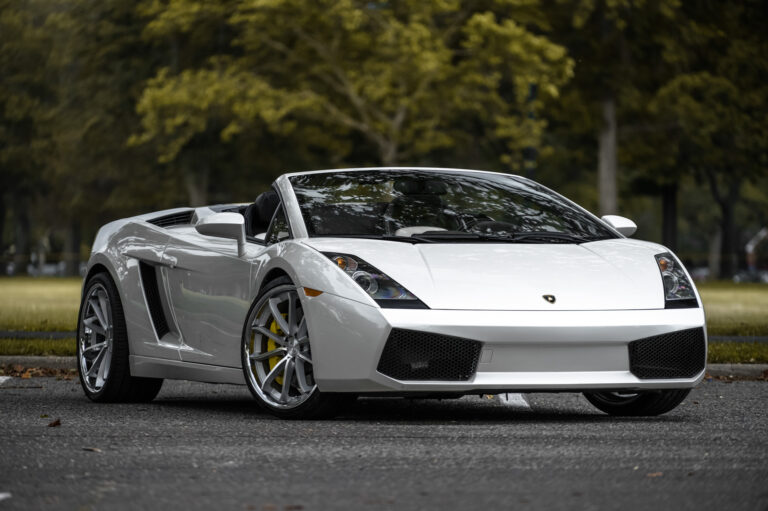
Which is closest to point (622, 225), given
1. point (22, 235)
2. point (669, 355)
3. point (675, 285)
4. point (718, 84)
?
point (675, 285)

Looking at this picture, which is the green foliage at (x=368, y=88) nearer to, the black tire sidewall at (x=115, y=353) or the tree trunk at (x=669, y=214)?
the tree trunk at (x=669, y=214)

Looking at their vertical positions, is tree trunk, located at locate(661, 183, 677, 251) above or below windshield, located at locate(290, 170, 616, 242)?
below

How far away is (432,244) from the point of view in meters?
7.22

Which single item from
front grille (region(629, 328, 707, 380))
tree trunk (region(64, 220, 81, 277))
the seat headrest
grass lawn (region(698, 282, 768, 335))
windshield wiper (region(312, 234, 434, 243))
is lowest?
tree trunk (region(64, 220, 81, 277))

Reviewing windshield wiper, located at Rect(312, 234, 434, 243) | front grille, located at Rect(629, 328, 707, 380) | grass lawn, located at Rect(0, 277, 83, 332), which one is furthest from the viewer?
grass lawn, located at Rect(0, 277, 83, 332)

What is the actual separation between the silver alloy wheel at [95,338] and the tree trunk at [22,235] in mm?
48618

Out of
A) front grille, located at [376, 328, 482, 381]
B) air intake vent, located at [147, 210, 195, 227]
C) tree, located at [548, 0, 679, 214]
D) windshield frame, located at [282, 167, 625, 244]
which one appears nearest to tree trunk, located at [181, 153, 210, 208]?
tree, located at [548, 0, 679, 214]

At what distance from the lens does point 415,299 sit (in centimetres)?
671

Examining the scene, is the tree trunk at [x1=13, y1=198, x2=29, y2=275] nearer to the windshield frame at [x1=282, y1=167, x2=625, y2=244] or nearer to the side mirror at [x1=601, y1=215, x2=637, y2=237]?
the windshield frame at [x1=282, y1=167, x2=625, y2=244]

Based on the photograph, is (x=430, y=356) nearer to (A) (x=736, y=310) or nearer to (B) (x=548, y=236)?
(B) (x=548, y=236)

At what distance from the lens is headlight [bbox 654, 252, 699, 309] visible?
7121 millimetres

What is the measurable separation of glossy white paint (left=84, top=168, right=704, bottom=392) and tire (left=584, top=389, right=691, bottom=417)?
420 millimetres

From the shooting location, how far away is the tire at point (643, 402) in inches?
297

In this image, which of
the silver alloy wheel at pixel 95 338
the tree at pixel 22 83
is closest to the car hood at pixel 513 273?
the silver alloy wheel at pixel 95 338
